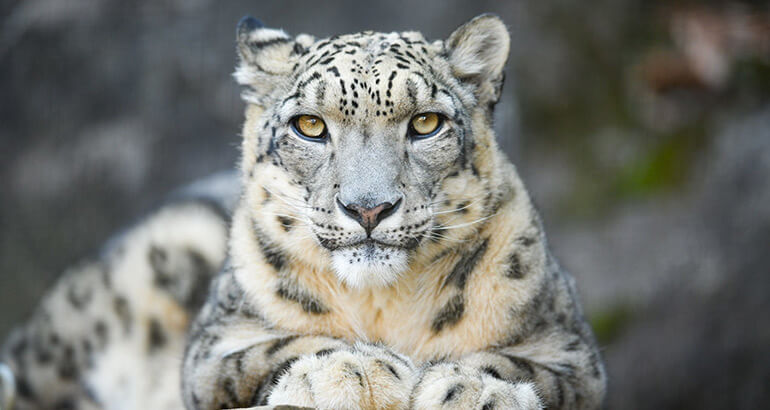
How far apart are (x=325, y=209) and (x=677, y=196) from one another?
17.9ft

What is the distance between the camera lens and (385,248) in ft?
9.53

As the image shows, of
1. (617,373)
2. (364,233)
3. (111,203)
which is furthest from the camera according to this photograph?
(111,203)

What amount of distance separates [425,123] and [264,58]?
2.52 ft

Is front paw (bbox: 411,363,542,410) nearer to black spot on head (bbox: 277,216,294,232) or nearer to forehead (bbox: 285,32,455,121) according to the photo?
black spot on head (bbox: 277,216,294,232)

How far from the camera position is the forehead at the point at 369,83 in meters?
3.02

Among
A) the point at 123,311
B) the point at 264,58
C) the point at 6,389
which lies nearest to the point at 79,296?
the point at 123,311

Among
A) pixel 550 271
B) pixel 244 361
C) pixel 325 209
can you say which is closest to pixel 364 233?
pixel 325 209

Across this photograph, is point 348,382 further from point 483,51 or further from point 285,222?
point 483,51

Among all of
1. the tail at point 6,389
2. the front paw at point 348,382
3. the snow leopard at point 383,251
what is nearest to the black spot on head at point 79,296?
the tail at point 6,389

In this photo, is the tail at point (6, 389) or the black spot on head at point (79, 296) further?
the black spot on head at point (79, 296)

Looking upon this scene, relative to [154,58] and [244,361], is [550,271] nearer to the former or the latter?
[244,361]

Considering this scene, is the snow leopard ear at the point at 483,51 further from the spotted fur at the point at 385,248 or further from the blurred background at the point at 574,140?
the blurred background at the point at 574,140

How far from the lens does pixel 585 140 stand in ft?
26.7

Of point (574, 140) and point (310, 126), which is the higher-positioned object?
point (310, 126)
